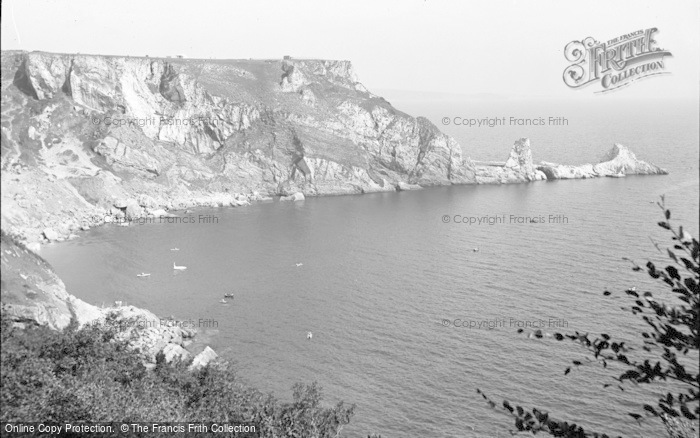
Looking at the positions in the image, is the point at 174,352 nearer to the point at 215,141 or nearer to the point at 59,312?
the point at 59,312

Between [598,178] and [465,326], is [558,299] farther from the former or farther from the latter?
[598,178]

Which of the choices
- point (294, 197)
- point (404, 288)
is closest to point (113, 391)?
point (404, 288)

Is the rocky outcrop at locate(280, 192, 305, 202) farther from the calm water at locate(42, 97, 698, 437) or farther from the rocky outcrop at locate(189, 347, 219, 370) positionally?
the rocky outcrop at locate(189, 347, 219, 370)

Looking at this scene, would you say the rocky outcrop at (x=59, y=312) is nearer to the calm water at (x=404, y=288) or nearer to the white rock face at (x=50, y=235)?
the calm water at (x=404, y=288)

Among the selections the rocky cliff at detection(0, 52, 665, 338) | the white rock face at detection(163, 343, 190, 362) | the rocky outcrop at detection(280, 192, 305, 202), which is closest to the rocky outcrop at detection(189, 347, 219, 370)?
the white rock face at detection(163, 343, 190, 362)

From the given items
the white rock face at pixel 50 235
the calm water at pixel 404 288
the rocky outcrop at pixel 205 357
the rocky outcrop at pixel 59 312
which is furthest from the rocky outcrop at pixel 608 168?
the rocky outcrop at pixel 205 357
